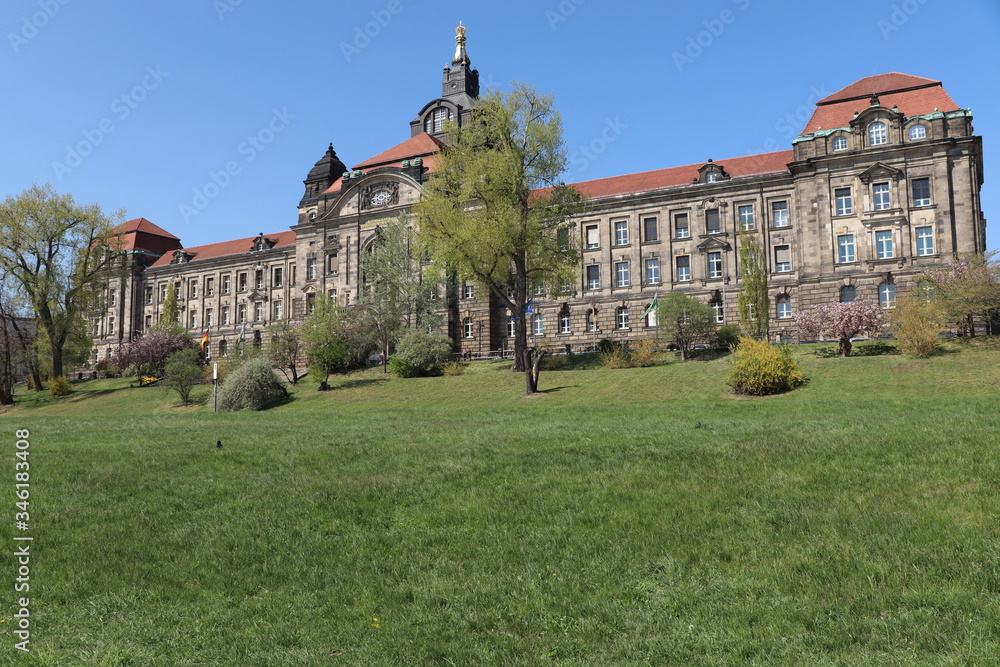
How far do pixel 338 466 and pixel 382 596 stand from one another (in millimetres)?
5691

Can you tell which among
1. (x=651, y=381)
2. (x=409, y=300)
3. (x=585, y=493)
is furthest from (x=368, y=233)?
(x=585, y=493)

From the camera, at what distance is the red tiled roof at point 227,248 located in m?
79.1

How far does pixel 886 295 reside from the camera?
149ft

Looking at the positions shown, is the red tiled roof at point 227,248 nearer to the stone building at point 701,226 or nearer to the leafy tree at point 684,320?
the stone building at point 701,226

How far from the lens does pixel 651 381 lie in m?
35.4

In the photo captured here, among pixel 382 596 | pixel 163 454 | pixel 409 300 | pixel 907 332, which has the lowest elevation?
pixel 382 596

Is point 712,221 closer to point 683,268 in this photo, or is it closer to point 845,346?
point 683,268

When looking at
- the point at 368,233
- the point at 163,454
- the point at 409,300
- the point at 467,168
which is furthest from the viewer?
the point at 368,233

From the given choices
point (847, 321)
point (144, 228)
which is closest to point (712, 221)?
point (847, 321)

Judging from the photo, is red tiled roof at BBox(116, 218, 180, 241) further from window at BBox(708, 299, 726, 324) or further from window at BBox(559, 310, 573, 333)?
window at BBox(708, 299, 726, 324)

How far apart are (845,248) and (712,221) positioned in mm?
10745

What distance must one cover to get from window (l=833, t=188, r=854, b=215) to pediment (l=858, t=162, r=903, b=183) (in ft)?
4.13

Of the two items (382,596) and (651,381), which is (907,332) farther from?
(382,596)

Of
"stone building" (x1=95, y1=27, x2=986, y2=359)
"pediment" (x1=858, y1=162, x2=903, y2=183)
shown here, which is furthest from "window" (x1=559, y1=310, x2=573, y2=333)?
"pediment" (x1=858, y1=162, x2=903, y2=183)
